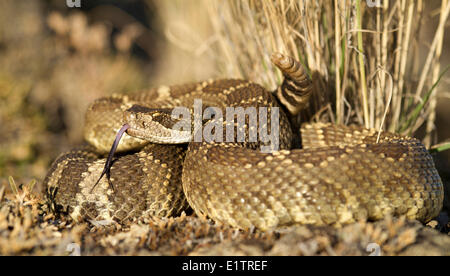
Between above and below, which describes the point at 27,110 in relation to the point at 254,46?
below

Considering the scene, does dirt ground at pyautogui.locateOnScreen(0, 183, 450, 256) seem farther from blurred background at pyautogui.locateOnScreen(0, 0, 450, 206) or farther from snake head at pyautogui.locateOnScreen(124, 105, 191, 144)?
blurred background at pyautogui.locateOnScreen(0, 0, 450, 206)

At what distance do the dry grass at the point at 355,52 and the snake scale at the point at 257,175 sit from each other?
0.42 m

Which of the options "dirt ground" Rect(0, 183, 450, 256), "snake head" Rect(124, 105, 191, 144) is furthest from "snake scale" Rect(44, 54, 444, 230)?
"dirt ground" Rect(0, 183, 450, 256)

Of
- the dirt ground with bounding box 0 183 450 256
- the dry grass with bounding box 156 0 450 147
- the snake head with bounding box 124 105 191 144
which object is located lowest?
the dirt ground with bounding box 0 183 450 256

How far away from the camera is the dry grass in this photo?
14.4 feet

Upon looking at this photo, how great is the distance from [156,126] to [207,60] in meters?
4.62

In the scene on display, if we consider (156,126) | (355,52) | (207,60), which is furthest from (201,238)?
(207,60)

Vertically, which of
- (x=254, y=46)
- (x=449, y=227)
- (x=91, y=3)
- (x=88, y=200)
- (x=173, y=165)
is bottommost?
(x=449, y=227)

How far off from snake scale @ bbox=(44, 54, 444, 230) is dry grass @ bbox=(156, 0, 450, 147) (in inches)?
16.4

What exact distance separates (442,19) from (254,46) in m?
2.26

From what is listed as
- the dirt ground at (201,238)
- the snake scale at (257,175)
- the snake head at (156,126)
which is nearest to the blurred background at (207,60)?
the snake scale at (257,175)
